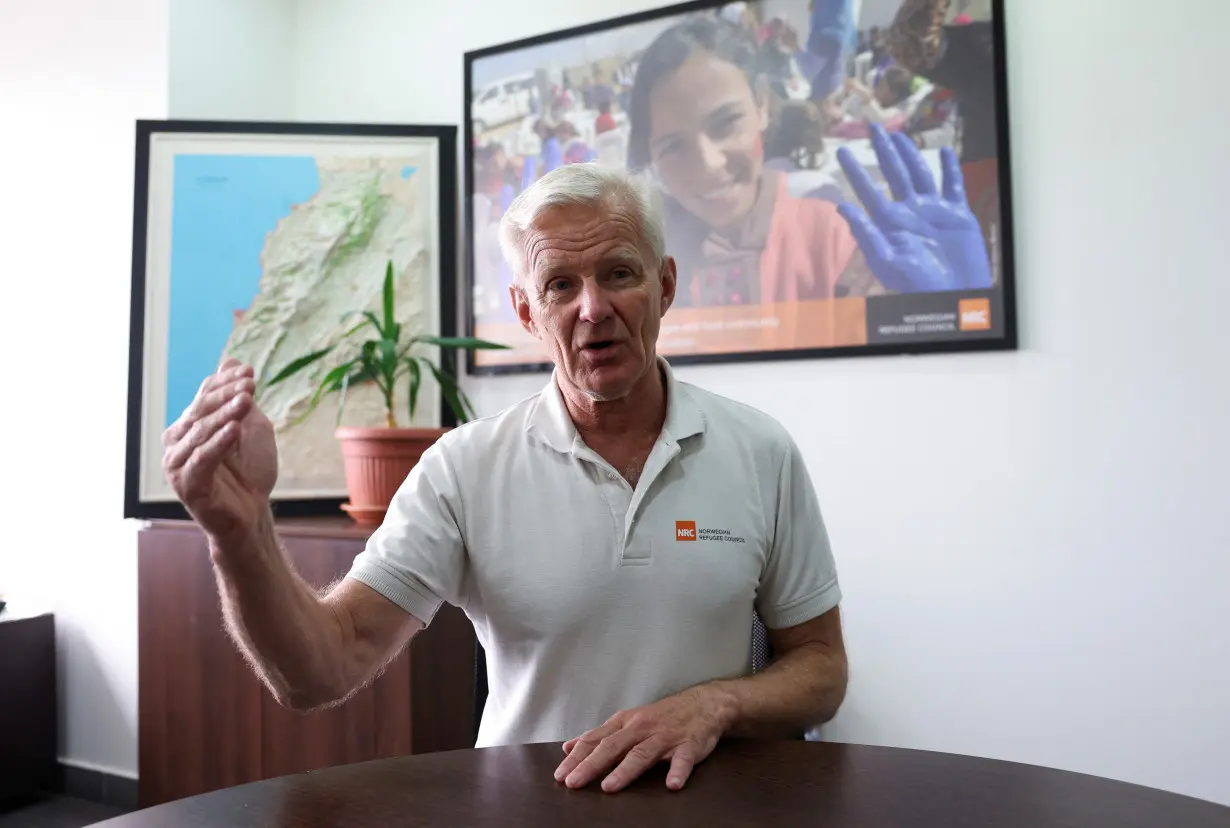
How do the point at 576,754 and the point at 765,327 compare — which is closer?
the point at 576,754

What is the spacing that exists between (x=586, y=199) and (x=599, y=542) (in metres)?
0.52

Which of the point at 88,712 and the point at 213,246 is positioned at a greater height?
the point at 213,246

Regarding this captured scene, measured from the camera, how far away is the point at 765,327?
2621 mm

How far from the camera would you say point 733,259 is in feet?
8.75

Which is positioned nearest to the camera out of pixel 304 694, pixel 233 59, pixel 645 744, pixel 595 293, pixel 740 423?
pixel 645 744

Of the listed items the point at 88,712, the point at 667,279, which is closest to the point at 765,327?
the point at 667,279

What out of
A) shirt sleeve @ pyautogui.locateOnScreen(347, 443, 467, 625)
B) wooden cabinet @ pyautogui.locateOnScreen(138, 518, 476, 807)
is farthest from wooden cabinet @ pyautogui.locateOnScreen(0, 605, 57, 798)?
shirt sleeve @ pyautogui.locateOnScreen(347, 443, 467, 625)

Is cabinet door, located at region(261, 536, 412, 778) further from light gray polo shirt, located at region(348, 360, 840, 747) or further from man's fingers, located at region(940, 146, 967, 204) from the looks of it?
man's fingers, located at region(940, 146, 967, 204)

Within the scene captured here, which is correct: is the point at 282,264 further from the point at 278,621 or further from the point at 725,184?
the point at 278,621

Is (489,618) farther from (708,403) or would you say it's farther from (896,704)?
(896,704)

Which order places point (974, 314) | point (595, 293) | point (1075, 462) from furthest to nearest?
1. point (974, 314)
2. point (1075, 462)
3. point (595, 293)

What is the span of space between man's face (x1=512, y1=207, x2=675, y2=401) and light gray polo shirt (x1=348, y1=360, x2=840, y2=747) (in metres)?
0.10

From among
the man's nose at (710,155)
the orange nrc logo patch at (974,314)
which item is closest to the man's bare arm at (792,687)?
the orange nrc logo patch at (974,314)

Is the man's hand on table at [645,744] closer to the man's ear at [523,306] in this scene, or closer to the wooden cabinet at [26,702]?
the man's ear at [523,306]
